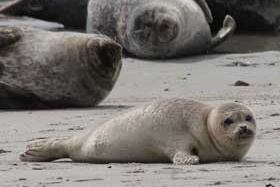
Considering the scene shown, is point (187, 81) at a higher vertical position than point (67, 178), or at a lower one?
lower

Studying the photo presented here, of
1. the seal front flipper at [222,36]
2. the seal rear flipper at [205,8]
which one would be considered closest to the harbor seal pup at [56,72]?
the seal front flipper at [222,36]

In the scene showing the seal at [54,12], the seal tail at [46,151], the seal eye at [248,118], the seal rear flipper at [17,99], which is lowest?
the seal at [54,12]

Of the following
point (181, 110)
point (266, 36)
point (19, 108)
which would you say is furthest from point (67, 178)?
point (266, 36)

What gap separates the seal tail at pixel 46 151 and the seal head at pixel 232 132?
72 cm

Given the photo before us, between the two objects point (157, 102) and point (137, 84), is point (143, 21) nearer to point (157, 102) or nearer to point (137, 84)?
point (137, 84)

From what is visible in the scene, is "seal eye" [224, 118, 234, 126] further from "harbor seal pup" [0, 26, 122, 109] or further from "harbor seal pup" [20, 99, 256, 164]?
"harbor seal pup" [0, 26, 122, 109]

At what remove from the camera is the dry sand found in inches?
151

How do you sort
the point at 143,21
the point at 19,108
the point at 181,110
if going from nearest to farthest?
the point at 181,110 < the point at 19,108 < the point at 143,21

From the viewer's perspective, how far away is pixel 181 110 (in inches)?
183

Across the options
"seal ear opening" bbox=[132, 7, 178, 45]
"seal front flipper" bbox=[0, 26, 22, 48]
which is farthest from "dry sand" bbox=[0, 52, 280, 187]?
"seal front flipper" bbox=[0, 26, 22, 48]

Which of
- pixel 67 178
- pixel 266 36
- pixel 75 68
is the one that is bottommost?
pixel 266 36

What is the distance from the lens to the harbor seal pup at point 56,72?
294 inches

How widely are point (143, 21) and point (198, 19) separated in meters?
0.59

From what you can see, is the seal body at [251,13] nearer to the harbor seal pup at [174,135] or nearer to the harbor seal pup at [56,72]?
the harbor seal pup at [56,72]
